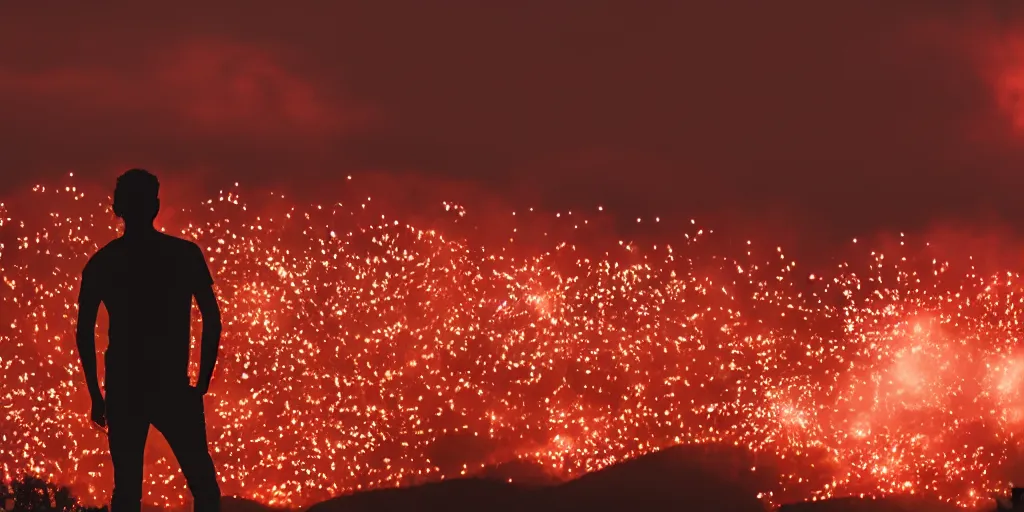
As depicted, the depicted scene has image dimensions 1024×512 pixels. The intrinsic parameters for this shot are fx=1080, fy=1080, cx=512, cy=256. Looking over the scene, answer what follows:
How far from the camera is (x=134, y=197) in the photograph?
756 cm

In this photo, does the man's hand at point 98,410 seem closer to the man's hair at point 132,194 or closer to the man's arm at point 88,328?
the man's arm at point 88,328

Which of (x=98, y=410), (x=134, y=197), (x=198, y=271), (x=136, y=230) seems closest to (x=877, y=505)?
(x=198, y=271)

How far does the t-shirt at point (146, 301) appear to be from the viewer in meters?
7.46

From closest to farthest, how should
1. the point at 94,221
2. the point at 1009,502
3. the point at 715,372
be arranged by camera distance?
the point at 1009,502, the point at 94,221, the point at 715,372

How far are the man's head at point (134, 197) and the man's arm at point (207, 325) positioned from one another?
465 mm

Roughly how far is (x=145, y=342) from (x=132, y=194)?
1040 mm

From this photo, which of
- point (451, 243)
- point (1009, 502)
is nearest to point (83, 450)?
point (451, 243)

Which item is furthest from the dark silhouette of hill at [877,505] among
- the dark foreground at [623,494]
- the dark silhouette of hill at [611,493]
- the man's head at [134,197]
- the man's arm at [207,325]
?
the man's head at [134,197]

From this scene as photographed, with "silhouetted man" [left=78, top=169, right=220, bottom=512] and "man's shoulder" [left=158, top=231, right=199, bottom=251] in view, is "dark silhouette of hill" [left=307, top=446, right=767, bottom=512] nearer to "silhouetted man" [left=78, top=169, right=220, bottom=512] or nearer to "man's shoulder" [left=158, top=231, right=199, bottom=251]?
"silhouetted man" [left=78, top=169, right=220, bottom=512]

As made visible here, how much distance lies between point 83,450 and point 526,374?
5391mm

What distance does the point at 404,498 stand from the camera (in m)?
13.3

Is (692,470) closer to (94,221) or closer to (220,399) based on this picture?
(220,399)

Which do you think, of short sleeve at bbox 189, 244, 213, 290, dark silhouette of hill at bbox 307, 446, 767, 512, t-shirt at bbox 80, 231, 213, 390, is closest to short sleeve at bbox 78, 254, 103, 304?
t-shirt at bbox 80, 231, 213, 390

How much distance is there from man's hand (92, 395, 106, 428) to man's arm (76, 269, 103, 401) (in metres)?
0.02
